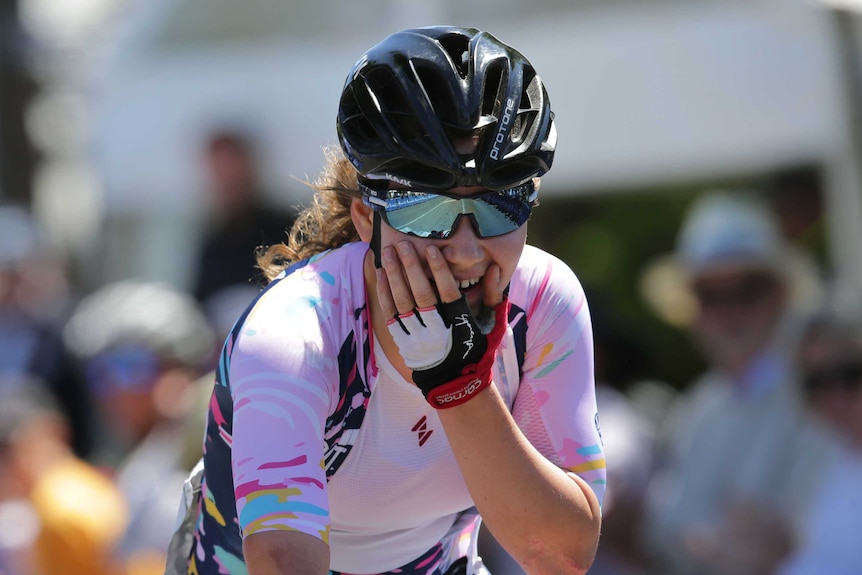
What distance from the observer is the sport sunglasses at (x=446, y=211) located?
251cm

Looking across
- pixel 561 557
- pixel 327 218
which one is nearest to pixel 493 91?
pixel 327 218

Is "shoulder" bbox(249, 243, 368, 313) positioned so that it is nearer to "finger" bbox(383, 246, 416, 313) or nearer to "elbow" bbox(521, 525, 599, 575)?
"finger" bbox(383, 246, 416, 313)

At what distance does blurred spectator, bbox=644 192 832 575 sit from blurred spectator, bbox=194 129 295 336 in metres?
2.52

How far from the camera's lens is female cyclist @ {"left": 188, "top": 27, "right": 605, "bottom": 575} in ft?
8.11

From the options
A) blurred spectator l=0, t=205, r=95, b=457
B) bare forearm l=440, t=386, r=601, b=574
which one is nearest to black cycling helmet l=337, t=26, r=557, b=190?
bare forearm l=440, t=386, r=601, b=574

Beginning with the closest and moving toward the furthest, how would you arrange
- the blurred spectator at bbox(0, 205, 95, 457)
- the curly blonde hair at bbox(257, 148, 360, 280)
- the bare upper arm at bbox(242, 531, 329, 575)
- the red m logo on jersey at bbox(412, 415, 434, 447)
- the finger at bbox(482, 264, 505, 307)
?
the bare upper arm at bbox(242, 531, 329, 575), the finger at bbox(482, 264, 505, 307), the red m logo on jersey at bbox(412, 415, 434, 447), the curly blonde hair at bbox(257, 148, 360, 280), the blurred spectator at bbox(0, 205, 95, 457)

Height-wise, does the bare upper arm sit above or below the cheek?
below

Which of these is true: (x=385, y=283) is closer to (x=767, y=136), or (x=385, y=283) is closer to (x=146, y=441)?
(x=146, y=441)

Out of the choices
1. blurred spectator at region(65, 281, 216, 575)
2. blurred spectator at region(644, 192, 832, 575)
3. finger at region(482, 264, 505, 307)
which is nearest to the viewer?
finger at region(482, 264, 505, 307)

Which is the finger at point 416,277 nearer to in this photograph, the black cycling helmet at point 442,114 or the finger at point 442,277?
the finger at point 442,277

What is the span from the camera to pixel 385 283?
256 centimetres

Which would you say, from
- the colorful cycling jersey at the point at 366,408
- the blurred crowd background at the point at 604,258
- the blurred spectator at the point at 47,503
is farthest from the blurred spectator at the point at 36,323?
the colorful cycling jersey at the point at 366,408

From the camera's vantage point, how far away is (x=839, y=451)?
5.45 metres

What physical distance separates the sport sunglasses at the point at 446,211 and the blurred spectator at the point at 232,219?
4.89m
